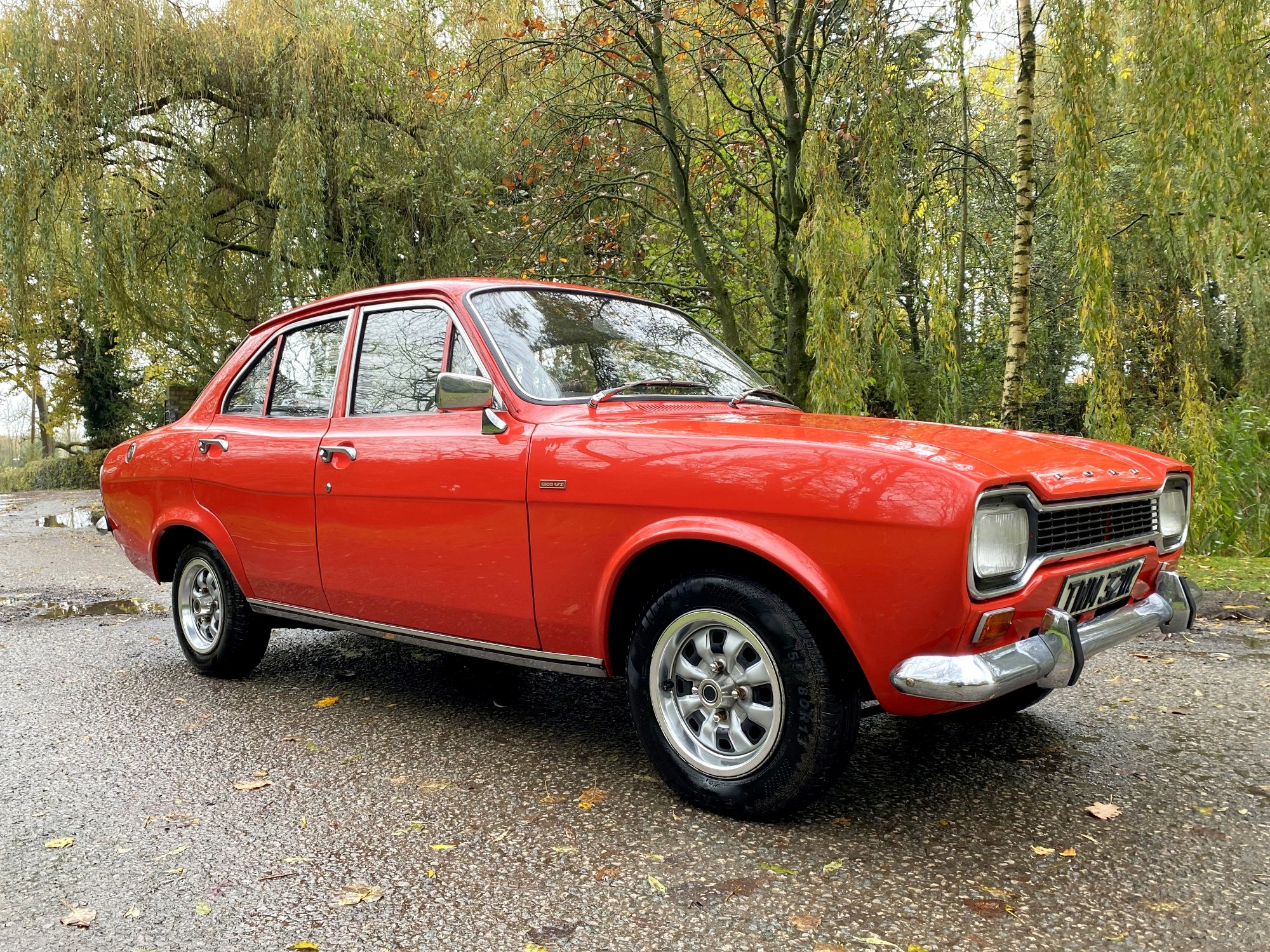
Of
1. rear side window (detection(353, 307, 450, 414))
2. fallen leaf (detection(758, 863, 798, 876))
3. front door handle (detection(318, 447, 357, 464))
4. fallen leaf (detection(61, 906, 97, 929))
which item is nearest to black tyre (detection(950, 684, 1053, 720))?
fallen leaf (detection(758, 863, 798, 876))

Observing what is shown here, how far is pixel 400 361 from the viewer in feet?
13.7

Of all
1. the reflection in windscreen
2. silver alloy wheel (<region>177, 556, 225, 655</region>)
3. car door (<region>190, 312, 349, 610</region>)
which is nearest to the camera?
the reflection in windscreen

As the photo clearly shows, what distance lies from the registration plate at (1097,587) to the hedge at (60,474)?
26.2 metres

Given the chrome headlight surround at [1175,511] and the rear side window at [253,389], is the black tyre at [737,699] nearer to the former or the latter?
the chrome headlight surround at [1175,511]

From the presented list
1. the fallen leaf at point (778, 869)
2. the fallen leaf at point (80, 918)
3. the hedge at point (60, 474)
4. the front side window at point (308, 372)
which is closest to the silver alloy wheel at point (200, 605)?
the front side window at point (308, 372)

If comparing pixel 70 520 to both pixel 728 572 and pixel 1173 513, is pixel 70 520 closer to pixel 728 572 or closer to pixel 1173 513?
pixel 728 572

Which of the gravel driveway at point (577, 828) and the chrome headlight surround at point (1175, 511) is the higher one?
the chrome headlight surround at point (1175, 511)

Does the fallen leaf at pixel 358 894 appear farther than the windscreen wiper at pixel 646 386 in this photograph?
No

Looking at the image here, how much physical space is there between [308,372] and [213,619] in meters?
1.49

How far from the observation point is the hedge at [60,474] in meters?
25.4

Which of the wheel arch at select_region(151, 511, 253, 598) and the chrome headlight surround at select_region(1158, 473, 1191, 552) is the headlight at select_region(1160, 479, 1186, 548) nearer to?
the chrome headlight surround at select_region(1158, 473, 1191, 552)

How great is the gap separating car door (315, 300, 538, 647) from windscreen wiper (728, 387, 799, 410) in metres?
0.97

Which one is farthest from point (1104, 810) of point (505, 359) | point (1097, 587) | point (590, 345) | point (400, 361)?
point (400, 361)

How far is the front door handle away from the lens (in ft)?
13.4
